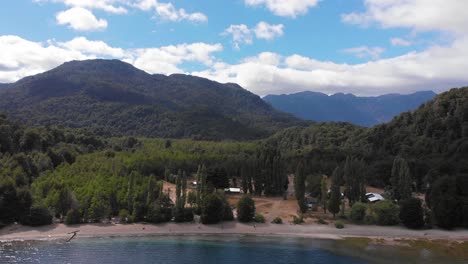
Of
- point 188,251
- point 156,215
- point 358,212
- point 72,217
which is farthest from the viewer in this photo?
point 358,212

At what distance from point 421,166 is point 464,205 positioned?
1746 inches

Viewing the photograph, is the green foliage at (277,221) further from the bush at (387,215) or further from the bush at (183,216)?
the bush at (387,215)

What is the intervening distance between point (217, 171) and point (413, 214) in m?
55.1

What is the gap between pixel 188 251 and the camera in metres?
73.4

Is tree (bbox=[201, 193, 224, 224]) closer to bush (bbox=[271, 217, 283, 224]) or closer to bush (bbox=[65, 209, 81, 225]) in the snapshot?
bush (bbox=[271, 217, 283, 224])

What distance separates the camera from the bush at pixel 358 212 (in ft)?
298

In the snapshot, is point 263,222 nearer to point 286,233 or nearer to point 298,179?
point 286,233

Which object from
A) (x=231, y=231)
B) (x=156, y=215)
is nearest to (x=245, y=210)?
(x=231, y=231)

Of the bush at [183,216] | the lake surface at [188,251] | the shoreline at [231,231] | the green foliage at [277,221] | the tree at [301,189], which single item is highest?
the tree at [301,189]

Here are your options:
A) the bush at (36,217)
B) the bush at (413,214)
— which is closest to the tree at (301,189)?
the bush at (413,214)

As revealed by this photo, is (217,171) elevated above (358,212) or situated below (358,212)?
above

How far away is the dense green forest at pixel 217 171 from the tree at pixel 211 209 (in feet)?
0.71

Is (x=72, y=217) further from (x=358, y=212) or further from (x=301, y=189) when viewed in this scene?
(x=358, y=212)

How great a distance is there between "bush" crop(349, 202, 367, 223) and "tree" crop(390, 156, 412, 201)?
13.2 metres
